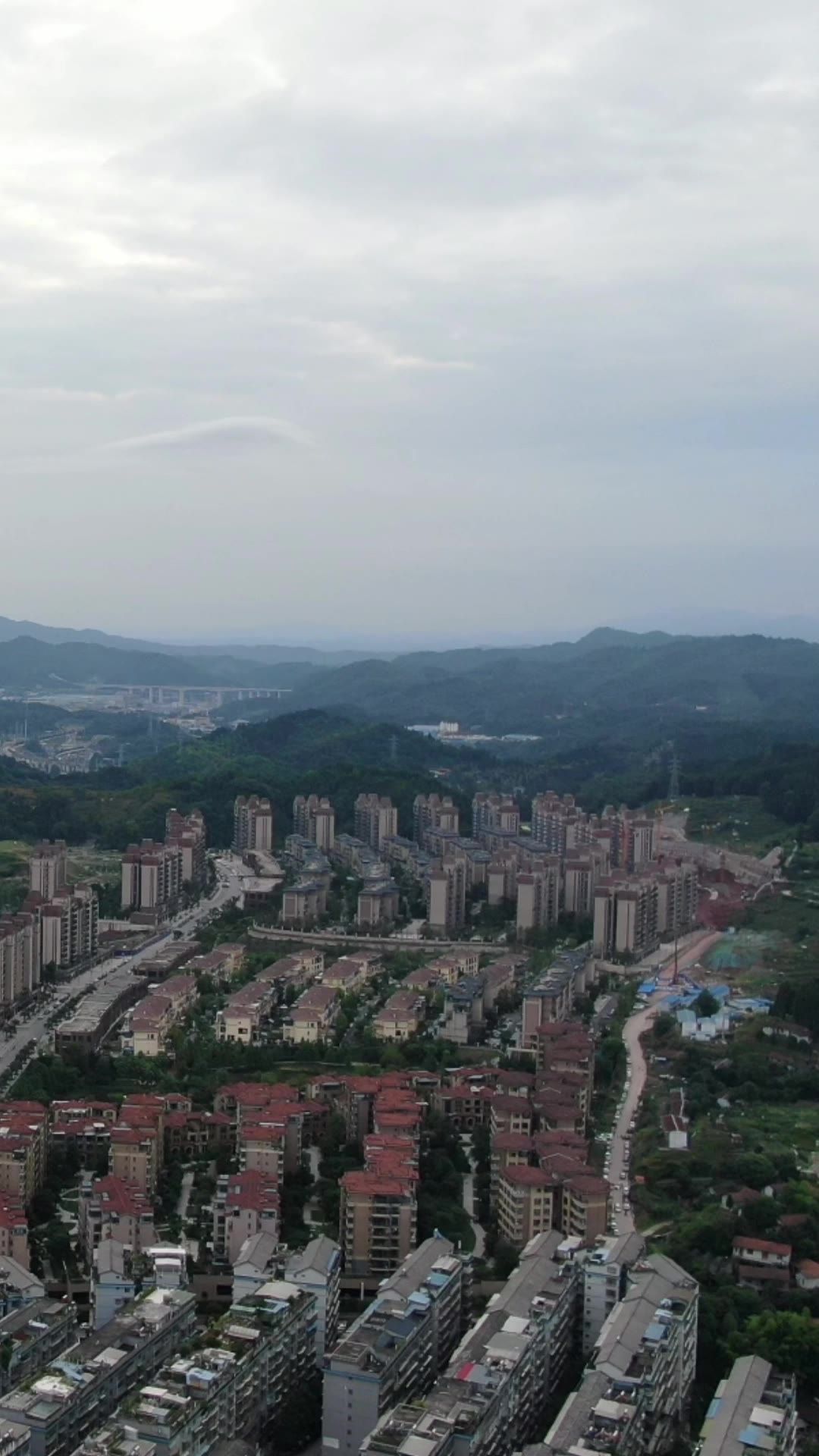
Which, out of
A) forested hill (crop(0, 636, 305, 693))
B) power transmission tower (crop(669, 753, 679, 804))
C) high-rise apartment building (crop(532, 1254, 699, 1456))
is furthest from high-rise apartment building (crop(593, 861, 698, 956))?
forested hill (crop(0, 636, 305, 693))

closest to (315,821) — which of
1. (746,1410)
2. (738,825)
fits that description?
(738,825)

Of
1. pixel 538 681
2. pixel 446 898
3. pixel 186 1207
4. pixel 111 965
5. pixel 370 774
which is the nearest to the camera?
pixel 186 1207

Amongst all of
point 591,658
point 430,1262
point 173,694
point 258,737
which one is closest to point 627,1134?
→ point 430,1262

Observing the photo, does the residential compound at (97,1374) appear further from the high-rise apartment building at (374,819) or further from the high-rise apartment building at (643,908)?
the high-rise apartment building at (374,819)

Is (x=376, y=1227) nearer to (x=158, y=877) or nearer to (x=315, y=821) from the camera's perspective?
(x=158, y=877)

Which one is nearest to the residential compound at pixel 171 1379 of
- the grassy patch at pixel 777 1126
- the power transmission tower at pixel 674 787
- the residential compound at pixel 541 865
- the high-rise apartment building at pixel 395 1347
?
the high-rise apartment building at pixel 395 1347

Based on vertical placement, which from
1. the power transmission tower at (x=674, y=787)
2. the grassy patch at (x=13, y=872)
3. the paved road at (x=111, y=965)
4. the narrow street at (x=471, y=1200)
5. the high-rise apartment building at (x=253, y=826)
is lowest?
the narrow street at (x=471, y=1200)

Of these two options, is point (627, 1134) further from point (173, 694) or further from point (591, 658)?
point (173, 694)
